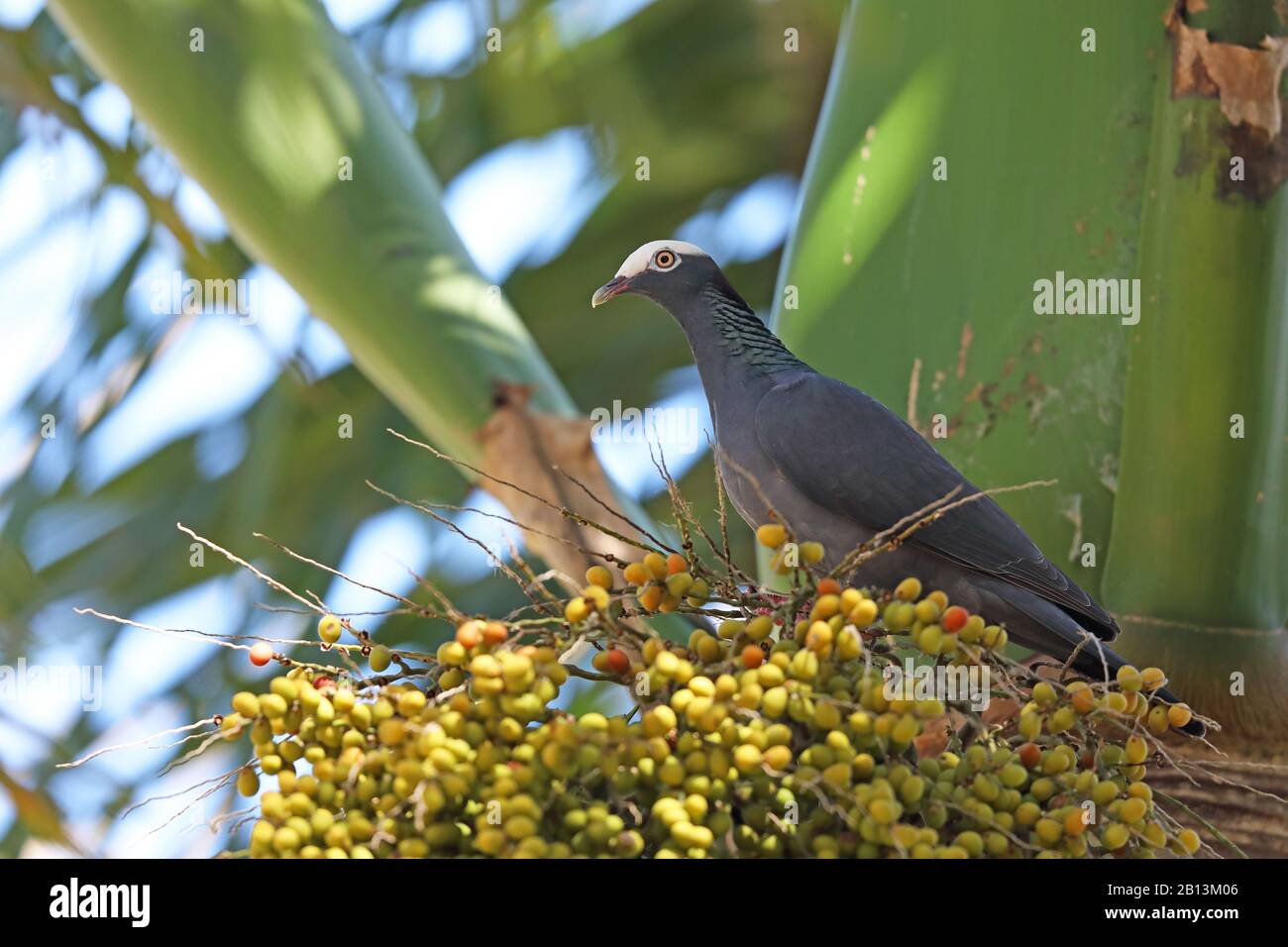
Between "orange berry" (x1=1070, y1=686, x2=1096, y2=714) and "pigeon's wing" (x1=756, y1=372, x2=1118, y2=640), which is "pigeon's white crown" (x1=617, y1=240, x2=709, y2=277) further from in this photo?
"orange berry" (x1=1070, y1=686, x2=1096, y2=714)

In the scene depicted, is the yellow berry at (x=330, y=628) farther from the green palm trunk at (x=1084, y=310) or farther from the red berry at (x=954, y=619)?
the green palm trunk at (x=1084, y=310)

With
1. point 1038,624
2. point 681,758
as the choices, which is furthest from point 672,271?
point 681,758

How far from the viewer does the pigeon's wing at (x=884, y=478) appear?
5.73ft

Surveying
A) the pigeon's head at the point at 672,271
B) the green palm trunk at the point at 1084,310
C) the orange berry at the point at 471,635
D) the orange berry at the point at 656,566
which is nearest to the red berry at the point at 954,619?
the orange berry at the point at 656,566

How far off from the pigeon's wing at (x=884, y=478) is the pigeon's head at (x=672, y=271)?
0.21 metres

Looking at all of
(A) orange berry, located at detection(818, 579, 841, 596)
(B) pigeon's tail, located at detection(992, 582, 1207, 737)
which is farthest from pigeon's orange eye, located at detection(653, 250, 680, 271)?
(A) orange berry, located at detection(818, 579, 841, 596)

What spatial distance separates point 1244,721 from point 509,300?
286 centimetres

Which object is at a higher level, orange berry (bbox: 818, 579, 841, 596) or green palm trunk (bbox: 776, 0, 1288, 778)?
green palm trunk (bbox: 776, 0, 1288, 778)

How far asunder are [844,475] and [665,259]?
0.43 m

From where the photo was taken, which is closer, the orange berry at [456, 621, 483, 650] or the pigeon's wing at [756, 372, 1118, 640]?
the orange berry at [456, 621, 483, 650]

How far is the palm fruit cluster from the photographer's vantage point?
1.10m

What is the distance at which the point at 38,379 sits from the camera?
11.8 feet

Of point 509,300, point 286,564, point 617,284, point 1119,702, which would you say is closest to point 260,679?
point 286,564
